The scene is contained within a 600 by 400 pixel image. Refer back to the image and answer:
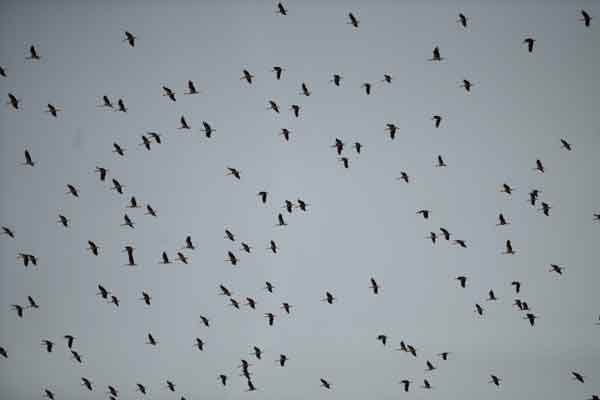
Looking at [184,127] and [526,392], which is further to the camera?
[526,392]

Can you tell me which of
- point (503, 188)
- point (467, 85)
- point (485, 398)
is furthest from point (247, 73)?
point (485, 398)

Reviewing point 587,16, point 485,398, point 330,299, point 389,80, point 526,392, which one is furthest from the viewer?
point 526,392

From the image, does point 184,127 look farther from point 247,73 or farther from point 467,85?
point 467,85

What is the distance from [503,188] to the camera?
65938mm

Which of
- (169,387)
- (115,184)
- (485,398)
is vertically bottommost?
(169,387)

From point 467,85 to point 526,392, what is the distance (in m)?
148

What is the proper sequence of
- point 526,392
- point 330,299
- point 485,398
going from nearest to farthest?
point 330,299, point 485,398, point 526,392

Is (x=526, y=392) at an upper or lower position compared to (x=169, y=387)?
upper

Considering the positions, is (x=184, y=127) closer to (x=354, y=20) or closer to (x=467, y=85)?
(x=354, y=20)

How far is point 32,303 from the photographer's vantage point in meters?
62.3

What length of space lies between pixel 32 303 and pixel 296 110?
21.9 meters

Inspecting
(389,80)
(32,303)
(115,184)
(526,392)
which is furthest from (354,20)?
(526,392)

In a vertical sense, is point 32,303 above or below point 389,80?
below

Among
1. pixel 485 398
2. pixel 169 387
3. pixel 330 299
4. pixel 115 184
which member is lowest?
pixel 169 387
